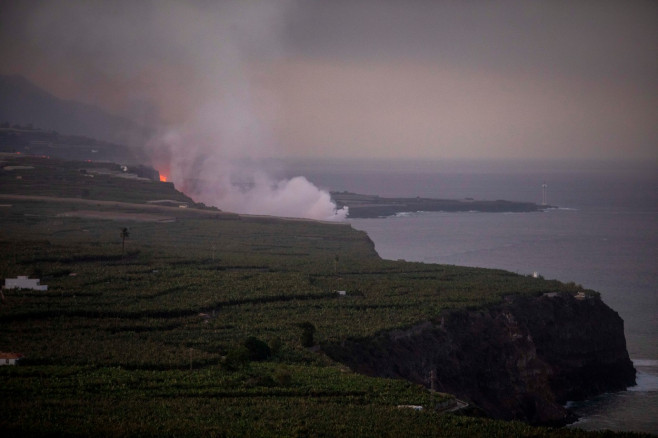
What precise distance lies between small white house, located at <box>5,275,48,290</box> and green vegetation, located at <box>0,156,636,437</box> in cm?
129

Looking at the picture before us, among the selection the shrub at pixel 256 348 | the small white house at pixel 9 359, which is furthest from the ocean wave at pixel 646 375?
the small white house at pixel 9 359

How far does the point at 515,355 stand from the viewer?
4406cm

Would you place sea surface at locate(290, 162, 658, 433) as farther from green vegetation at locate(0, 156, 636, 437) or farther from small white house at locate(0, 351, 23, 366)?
small white house at locate(0, 351, 23, 366)

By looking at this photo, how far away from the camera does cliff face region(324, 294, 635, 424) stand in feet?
130

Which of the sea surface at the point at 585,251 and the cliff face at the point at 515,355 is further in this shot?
the sea surface at the point at 585,251

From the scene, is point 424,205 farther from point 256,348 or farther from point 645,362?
point 256,348

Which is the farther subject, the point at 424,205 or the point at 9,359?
the point at 424,205

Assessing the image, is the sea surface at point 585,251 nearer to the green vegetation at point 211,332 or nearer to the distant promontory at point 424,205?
the distant promontory at point 424,205

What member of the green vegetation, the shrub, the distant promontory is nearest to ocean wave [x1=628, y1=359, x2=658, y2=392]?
the green vegetation

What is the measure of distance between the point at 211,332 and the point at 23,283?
472 inches

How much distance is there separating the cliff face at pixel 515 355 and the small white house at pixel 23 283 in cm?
1685

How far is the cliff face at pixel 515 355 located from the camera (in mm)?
39750

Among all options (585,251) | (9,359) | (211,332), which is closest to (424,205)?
(585,251)

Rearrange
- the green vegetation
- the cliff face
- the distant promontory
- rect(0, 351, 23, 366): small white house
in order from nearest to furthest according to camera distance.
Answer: the green vegetation < rect(0, 351, 23, 366): small white house < the cliff face < the distant promontory
